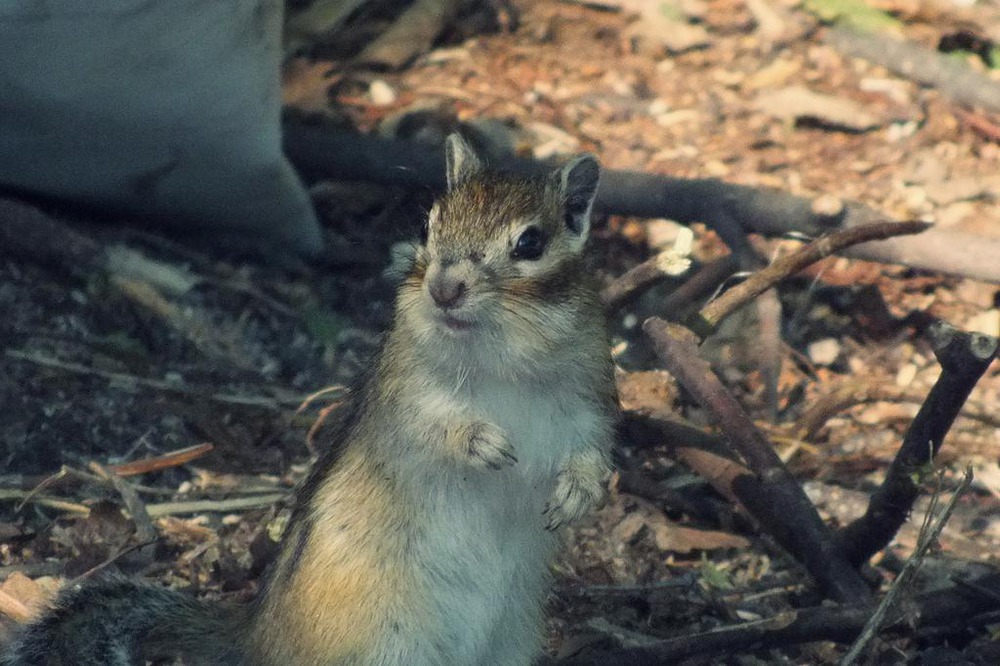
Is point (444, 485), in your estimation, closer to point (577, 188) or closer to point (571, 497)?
point (571, 497)

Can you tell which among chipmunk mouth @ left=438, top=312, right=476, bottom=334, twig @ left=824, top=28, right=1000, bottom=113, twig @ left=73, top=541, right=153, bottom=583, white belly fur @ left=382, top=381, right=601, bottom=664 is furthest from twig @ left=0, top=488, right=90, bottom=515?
twig @ left=824, top=28, right=1000, bottom=113

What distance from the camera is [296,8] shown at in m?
6.54

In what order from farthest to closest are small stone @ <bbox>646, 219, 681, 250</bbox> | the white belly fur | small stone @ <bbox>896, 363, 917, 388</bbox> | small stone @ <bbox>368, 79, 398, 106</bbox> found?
small stone @ <bbox>368, 79, 398, 106</bbox>
small stone @ <bbox>646, 219, 681, 250</bbox>
small stone @ <bbox>896, 363, 917, 388</bbox>
the white belly fur

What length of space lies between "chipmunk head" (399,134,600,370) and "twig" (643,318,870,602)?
0.62 metres

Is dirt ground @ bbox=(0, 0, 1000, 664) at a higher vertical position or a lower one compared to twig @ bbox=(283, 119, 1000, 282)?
lower

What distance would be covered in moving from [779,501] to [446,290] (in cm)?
129

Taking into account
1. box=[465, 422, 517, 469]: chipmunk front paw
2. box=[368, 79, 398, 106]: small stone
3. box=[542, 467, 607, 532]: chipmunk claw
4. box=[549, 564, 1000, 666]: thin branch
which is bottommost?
box=[368, 79, 398, 106]: small stone

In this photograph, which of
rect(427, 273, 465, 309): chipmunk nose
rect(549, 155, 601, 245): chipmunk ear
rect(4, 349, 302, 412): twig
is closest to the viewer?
rect(427, 273, 465, 309): chipmunk nose

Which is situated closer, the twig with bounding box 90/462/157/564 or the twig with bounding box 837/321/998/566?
the twig with bounding box 837/321/998/566

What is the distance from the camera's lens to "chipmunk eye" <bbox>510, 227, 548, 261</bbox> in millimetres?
3332

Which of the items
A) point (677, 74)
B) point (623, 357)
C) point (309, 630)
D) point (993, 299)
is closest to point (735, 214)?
point (623, 357)

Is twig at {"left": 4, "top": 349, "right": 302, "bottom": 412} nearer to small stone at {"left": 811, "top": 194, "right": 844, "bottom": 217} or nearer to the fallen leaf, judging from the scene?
small stone at {"left": 811, "top": 194, "right": 844, "bottom": 217}

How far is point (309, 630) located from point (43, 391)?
1.51 metres

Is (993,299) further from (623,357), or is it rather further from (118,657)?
(118,657)
